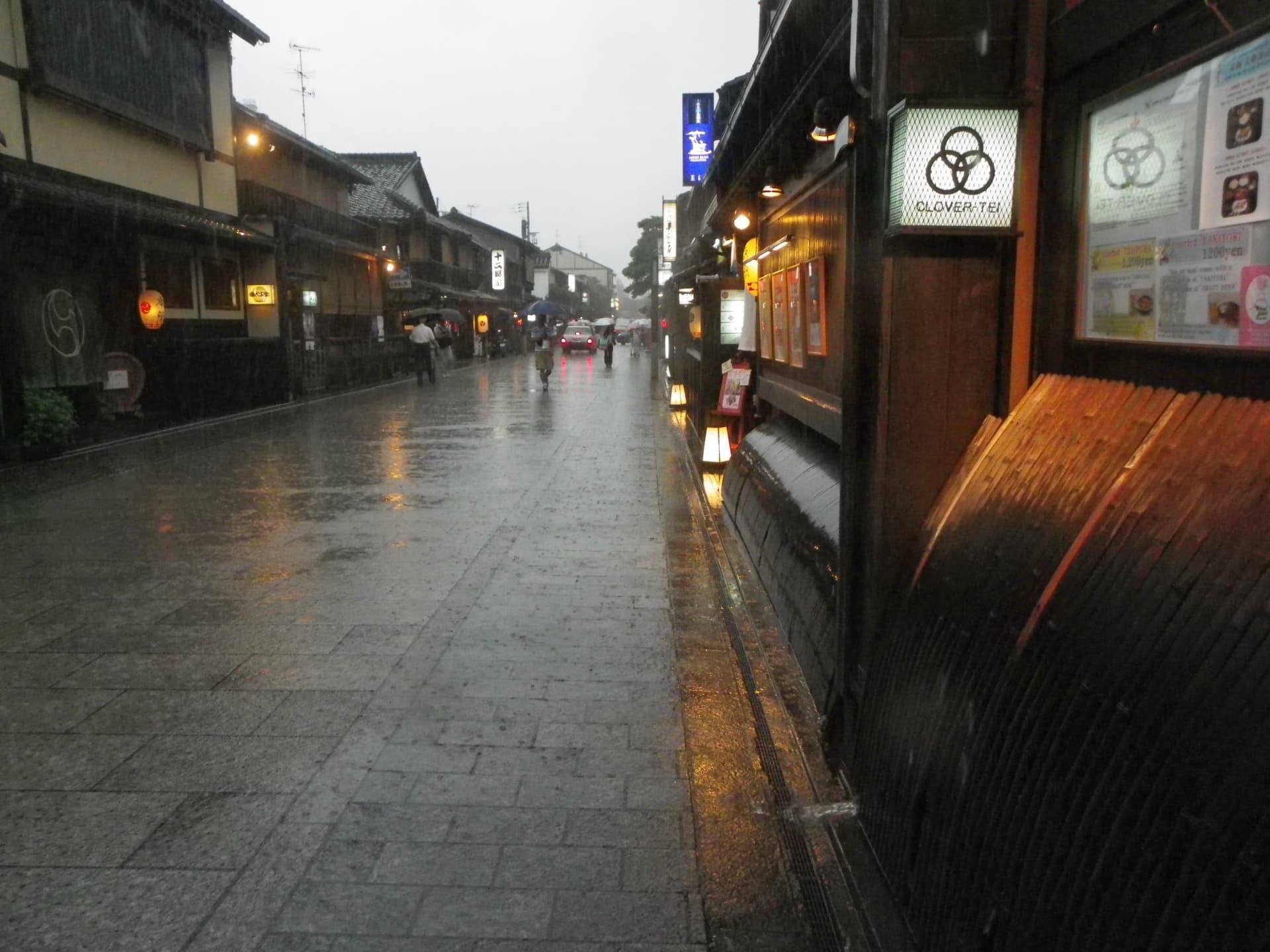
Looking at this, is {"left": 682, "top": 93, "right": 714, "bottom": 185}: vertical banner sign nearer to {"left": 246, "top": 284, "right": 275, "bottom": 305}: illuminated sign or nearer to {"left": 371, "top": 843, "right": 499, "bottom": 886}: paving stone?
{"left": 246, "top": 284, "right": 275, "bottom": 305}: illuminated sign

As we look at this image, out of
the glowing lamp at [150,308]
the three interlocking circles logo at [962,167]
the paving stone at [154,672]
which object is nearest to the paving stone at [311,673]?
the paving stone at [154,672]

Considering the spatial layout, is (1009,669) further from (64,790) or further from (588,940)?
(64,790)

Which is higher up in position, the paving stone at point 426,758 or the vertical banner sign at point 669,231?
the vertical banner sign at point 669,231

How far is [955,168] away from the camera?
3.65 metres

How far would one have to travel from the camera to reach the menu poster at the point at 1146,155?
266 centimetres

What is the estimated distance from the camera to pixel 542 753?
473 cm

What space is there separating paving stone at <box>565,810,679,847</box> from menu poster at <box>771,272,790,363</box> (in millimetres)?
4794

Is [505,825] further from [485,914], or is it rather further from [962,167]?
[962,167]

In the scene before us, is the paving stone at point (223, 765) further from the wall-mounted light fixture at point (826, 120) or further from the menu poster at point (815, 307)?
the menu poster at point (815, 307)

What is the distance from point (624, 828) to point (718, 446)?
9.21 m

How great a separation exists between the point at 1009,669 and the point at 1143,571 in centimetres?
58

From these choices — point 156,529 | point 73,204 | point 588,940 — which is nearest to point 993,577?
point 588,940

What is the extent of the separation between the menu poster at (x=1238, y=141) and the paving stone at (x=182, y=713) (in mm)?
4649

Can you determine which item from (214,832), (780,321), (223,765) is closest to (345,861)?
(214,832)
